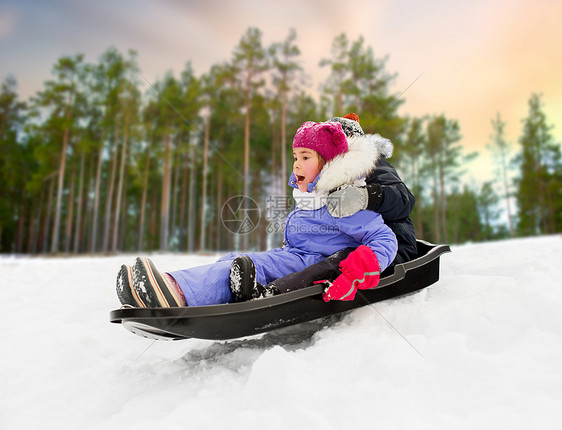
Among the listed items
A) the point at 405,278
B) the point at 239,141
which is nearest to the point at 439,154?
the point at 239,141

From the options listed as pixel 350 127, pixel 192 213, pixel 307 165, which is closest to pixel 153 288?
pixel 307 165

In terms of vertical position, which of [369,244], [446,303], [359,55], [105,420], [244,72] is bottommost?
[105,420]

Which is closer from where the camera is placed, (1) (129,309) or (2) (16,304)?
(1) (129,309)

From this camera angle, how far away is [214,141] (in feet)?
61.2

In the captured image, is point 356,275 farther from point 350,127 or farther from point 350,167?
point 350,127

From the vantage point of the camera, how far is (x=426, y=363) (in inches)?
54.5

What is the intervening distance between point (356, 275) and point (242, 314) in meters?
0.61

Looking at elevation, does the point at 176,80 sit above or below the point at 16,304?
above

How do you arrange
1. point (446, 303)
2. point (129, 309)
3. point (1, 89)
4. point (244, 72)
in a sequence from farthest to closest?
1. point (1, 89)
2. point (244, 72)
3. point (446, 303)
4. point (129, 309)

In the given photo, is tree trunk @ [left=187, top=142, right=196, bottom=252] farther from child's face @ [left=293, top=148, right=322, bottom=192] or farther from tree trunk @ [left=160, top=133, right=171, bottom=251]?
child's face @ [left=293, top=148, right=322, bottom=192]

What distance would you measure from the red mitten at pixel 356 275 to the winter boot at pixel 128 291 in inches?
37.1

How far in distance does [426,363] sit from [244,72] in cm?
1452

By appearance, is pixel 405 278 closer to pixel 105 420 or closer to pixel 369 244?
pixel 369 244

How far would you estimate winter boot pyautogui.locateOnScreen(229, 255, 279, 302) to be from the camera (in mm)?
1677
